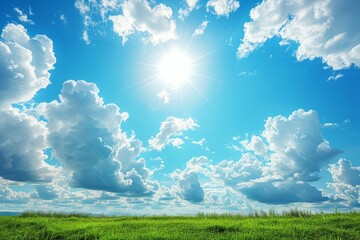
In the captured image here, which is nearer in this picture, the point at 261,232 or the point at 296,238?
the point at 296,238

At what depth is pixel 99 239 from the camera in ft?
70.1

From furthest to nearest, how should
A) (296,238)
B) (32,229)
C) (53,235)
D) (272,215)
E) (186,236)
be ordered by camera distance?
(272,215)
(32,229)
(53,235)
(186,236)
(296,238)

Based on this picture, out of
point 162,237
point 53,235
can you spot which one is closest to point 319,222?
point 162,237

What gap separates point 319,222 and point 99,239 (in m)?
19.4

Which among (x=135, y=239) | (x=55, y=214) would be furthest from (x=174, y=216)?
(x=135, y=239)

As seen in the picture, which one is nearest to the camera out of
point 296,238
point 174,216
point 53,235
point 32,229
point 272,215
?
point 296,238

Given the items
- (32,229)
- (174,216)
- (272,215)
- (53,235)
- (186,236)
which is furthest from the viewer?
(174,216)

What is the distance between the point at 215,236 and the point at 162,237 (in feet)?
13.2

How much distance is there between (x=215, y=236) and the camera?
2161cm

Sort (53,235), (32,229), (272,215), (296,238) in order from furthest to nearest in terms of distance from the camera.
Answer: (272,215) → (32,229) → (53,235) → (296,238)

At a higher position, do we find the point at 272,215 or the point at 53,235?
the point at 272,215

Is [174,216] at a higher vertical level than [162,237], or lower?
higher

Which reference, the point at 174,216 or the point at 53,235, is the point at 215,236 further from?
the point at 174,216

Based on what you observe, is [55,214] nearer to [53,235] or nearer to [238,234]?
[53,235]
